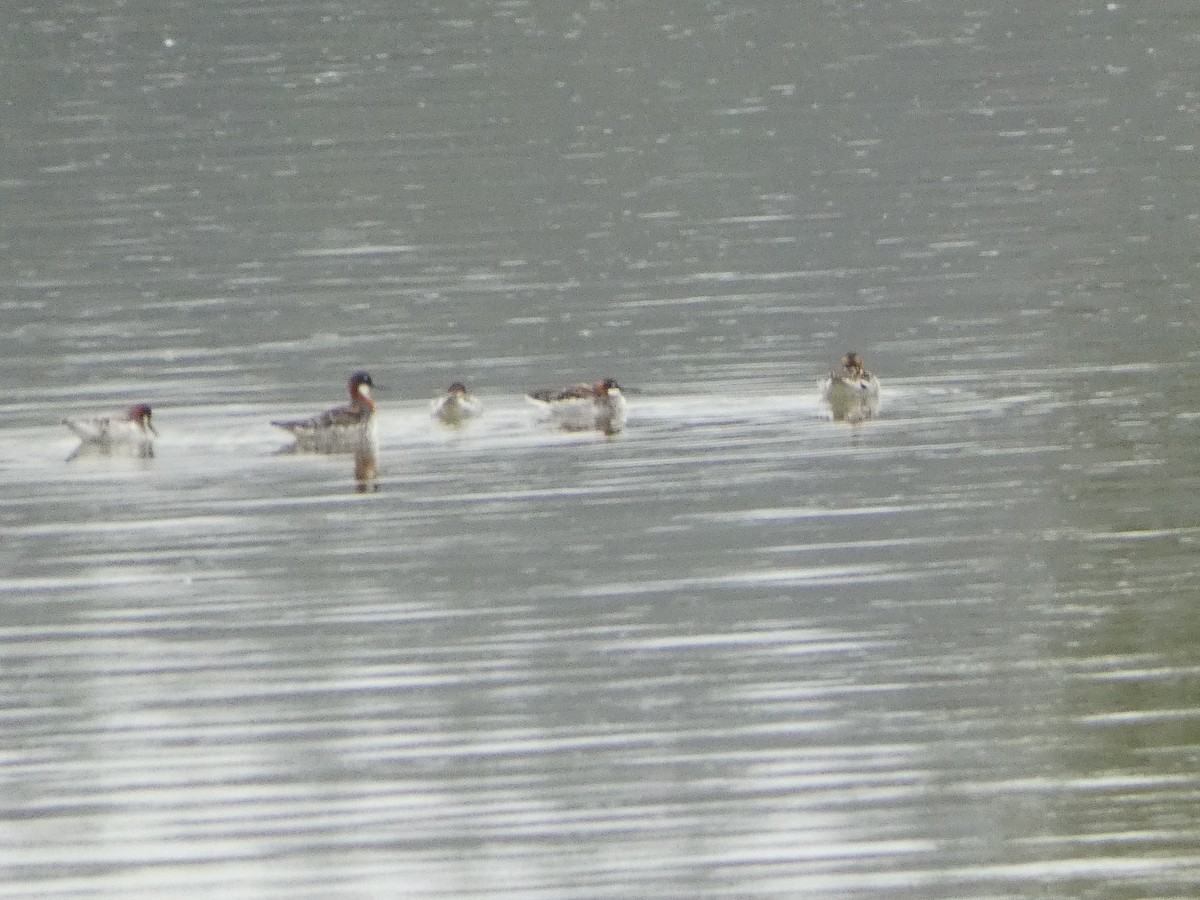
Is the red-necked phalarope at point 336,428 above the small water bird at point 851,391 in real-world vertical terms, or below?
below

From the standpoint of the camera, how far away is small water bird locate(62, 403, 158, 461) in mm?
22672

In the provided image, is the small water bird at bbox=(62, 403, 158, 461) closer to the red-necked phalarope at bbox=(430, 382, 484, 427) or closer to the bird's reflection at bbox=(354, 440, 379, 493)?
the bird's reflection at bbox=(354, 440, 379, 493)

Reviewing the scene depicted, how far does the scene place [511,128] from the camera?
48781 millimetres

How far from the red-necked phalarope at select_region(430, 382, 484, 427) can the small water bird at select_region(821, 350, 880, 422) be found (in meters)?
2.75

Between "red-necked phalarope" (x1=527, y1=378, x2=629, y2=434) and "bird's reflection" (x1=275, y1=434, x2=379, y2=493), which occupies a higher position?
"red-necked phalarope" (x1=527, y1=378, x2=629, y2=434)

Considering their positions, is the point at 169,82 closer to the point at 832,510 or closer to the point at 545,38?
the point at 545,38

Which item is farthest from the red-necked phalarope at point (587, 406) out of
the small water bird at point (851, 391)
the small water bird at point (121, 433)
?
the small water bird at point (121, 433)

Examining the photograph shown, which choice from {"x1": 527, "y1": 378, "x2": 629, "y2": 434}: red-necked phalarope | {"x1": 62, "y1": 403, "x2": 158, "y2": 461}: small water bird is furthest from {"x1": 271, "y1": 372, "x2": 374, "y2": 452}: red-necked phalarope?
{"x1": 527, "y1": 378, "x2": 629, "y2": 434}: red-necked phalarope

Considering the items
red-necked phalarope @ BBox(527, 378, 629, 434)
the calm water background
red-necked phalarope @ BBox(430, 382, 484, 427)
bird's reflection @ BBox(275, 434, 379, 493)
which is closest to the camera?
the calm water background

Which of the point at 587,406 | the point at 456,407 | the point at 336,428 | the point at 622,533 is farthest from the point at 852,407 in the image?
the point at 622,533

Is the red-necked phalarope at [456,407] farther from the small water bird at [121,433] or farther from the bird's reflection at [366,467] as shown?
the small water bird at [121,433]

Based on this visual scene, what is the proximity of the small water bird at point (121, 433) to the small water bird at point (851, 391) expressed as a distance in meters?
5.23

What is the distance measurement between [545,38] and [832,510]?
48.3 meters

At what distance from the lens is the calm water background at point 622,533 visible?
13.0 metres
